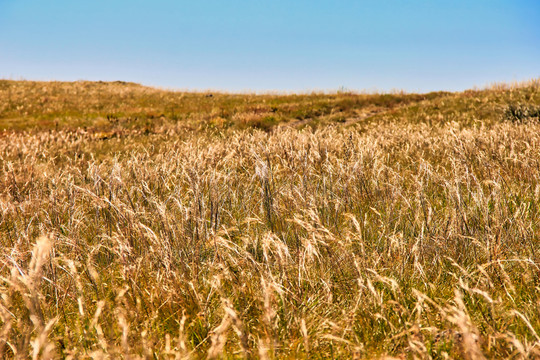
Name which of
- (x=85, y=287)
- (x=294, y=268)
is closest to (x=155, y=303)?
(x=85, y=287)

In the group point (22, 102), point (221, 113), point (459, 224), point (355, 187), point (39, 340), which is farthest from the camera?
point (22, 102)

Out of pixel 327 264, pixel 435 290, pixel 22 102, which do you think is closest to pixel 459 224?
pixel 435 290

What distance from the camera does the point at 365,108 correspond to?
18.2 m

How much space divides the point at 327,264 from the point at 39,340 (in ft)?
5.81

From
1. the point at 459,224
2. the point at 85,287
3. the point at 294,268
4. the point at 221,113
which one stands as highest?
the point at 221,113

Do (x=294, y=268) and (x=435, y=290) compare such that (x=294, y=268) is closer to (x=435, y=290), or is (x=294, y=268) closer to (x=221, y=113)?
(x=435, y=290)

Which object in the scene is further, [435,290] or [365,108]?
[365,108]

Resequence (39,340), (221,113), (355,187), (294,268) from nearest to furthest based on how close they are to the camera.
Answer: (39,340) < (294,268) < (355,187) < (221,113)

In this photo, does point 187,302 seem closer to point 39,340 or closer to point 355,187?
point 39,340

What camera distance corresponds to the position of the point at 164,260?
2.11 meters

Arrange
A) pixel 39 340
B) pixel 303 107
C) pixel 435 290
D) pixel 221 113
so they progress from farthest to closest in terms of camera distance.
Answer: pixel 303 107
pixel 221 113
pixel 435 290
pixel 39 340

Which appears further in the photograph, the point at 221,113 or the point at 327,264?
the point at 221,113

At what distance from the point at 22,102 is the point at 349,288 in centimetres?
2680

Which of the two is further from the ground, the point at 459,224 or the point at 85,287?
the point at 459,224
